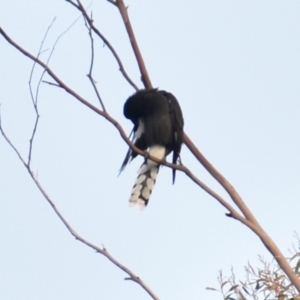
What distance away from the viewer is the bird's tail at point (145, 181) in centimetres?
416

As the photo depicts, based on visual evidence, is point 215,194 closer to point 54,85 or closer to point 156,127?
point 54,85

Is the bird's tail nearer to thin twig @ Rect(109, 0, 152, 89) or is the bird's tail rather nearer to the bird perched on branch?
the bird perched on branch

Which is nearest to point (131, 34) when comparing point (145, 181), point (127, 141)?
point (127, 141)

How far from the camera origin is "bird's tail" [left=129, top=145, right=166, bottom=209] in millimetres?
4156

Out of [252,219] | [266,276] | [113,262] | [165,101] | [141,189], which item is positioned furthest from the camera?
[165,101]

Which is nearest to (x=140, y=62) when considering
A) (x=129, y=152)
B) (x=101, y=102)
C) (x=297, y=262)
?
(x=101, y=102)

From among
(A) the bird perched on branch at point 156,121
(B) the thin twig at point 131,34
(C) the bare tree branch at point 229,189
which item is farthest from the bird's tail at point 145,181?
(B) the thin twig at point 131,34

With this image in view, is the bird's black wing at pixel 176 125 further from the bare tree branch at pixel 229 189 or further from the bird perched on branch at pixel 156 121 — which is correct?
the bare tree branch at pixel 229 189

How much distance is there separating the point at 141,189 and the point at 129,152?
40 centimetres

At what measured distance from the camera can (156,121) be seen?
4855 millimetres

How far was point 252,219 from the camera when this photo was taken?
2.37 metres

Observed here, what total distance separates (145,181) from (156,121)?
592 mm

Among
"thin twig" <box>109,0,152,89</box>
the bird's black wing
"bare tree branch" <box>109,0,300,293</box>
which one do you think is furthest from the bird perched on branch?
"thin twig" <box>109,0,152,89</box>

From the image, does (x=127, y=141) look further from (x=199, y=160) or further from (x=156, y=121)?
(x=156, y=121)
